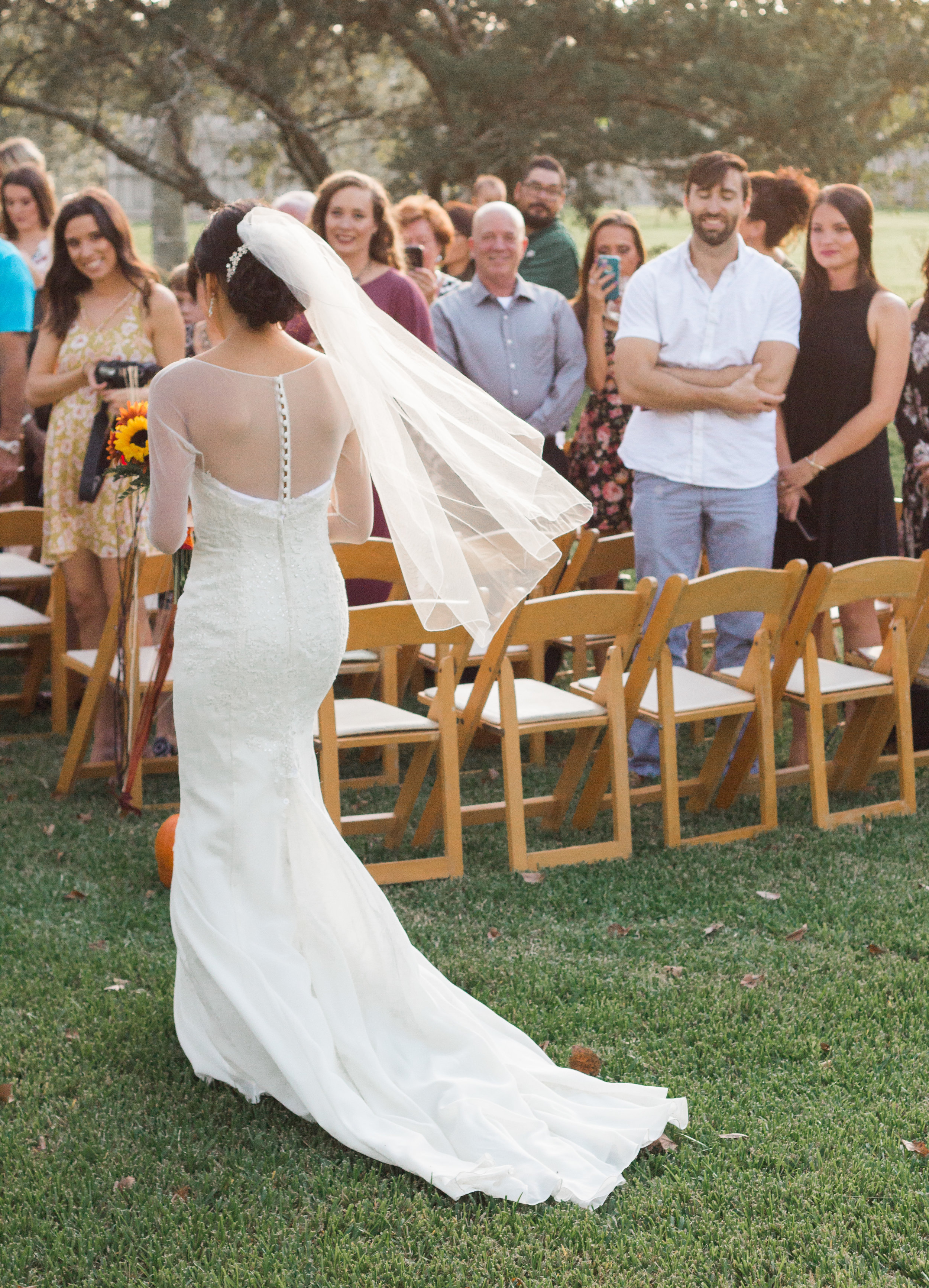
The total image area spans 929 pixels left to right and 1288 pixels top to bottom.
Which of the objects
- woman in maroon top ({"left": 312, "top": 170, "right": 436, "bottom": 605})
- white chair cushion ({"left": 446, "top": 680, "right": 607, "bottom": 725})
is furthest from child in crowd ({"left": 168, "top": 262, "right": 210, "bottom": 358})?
white chair cushion ({"left": 446, "top": 680, "right": 607, "bottom": 725})

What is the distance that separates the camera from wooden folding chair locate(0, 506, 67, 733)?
6.68 metres

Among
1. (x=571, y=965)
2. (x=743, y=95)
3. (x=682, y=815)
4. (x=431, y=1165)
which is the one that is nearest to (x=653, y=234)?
(x=743, y=95)

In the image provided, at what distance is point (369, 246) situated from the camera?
6750 mm

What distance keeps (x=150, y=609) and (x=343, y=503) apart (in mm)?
3322

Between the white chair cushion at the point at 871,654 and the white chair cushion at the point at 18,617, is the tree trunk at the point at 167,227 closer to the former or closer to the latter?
the white chair cushion at the point at 18,617

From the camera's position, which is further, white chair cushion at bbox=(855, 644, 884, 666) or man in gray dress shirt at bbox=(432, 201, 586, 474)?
man in gray dress shirt at bbox=(432, 201, 586, 474)

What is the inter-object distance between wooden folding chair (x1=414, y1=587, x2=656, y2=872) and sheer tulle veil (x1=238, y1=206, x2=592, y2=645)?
1.31 metres

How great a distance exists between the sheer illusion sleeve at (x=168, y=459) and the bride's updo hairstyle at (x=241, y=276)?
25cm

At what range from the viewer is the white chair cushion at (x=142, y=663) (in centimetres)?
586

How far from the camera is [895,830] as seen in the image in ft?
18.4

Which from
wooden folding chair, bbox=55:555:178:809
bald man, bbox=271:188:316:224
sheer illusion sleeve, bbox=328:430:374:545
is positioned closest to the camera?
sheer illusion sleeve, bbox=328:430:374:545

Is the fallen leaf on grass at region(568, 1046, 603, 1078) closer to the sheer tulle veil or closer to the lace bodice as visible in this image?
the sheer tulle veil

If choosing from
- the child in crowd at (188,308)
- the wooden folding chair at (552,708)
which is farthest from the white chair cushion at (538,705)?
the child in crowd at (188,308)

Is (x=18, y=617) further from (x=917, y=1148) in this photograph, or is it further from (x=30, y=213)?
(x=917, y=1148)
